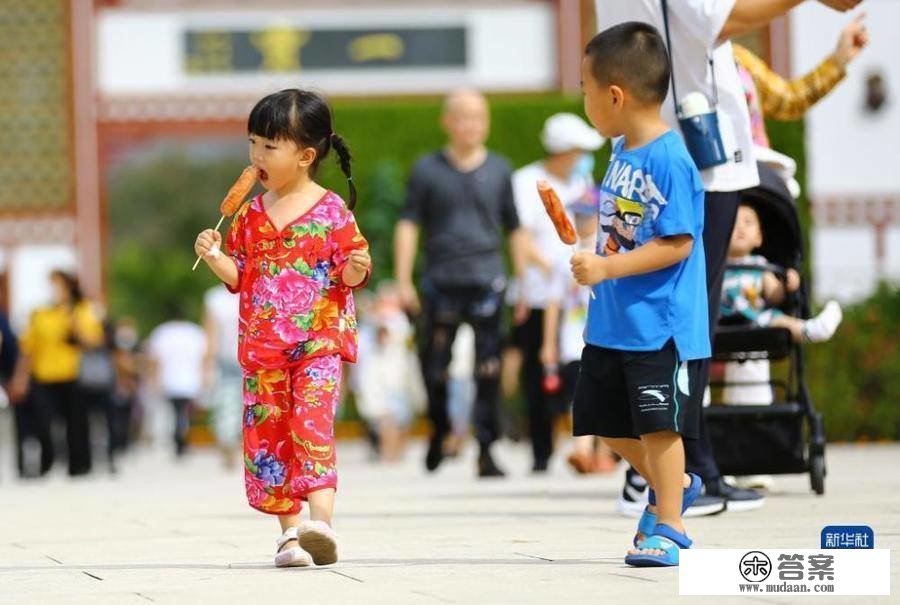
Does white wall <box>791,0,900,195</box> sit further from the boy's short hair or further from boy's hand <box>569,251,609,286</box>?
boy's hand <box>569,251,609,286</box>

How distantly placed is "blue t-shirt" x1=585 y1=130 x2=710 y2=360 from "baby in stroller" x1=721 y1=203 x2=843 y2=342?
86.7 inches

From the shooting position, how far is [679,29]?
6148 millimetres

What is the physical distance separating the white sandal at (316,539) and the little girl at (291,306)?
13 centimetres

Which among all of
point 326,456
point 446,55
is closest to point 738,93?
point 326,456

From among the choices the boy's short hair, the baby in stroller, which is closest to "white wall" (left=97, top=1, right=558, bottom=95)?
the baby in stroller

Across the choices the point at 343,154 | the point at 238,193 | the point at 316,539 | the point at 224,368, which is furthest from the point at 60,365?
the point at 316,539

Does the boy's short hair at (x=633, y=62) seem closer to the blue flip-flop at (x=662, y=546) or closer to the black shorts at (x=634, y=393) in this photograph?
the black shorts at (x=634, y=393)

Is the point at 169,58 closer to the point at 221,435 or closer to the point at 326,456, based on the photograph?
the point at 221,435

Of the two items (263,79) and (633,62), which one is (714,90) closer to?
(633,62)

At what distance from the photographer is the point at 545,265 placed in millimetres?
9789

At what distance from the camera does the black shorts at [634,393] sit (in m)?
4.88

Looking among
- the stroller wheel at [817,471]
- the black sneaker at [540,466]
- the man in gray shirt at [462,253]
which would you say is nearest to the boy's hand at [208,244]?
the stroller wheel at [817,471]

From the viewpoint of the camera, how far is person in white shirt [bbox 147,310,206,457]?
60.0 ft

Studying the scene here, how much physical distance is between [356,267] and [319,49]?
2050 cm
